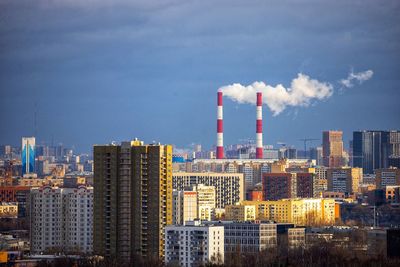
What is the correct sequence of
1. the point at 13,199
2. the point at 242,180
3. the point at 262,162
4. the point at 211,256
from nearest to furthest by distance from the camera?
the point at 211,256
the point at 13,199
the point at 242,180
the point at 262,162

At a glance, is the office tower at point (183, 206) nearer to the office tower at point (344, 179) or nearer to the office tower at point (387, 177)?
the office tower at point (387, 177)

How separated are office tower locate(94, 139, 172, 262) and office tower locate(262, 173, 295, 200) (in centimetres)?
1926

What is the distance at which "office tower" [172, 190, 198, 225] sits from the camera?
3358cm

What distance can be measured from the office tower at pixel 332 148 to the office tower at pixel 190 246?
35.8 metres

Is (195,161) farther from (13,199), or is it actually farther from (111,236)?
(111,236)

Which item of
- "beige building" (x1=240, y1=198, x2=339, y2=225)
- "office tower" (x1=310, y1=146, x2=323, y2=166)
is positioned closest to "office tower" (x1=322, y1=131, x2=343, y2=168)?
"office tower" (x1=310, y1=146, x2=323, y2=166)

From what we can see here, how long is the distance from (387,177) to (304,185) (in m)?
4.00

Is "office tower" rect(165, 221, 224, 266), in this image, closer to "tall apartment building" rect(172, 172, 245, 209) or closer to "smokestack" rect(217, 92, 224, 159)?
"tall apartment building" rect(172, 172, 245, 209)

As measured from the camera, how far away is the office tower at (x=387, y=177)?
53078 millimetres

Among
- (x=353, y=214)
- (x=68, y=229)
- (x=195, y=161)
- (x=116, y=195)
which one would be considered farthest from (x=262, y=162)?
(x=116, y=195)

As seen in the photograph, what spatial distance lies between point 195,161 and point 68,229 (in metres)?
26.9

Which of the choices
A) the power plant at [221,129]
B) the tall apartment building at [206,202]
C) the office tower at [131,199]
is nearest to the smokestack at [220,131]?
the power plant at [221,129]

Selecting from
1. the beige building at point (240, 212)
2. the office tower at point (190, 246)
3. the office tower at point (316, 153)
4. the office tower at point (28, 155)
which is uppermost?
the office tower at point (316, 153)

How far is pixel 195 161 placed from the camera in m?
60.8
